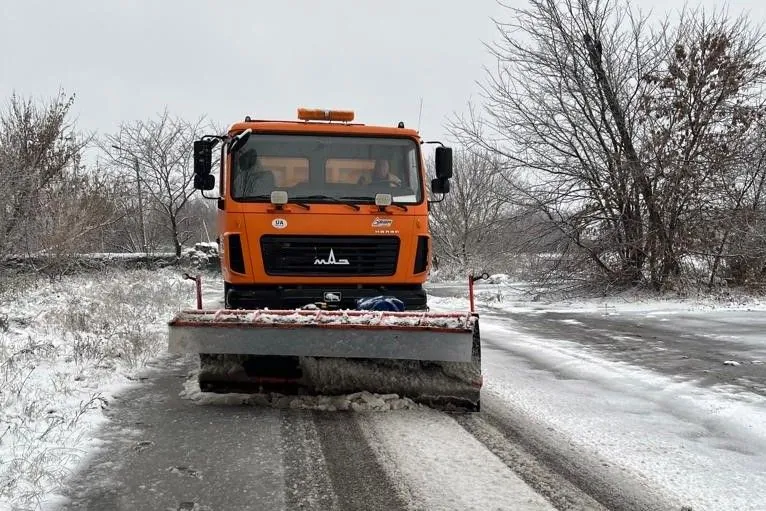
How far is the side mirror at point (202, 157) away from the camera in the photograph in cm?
634

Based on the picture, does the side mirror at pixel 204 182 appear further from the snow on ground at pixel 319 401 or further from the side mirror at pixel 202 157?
the snow on ground at pixel 319 401

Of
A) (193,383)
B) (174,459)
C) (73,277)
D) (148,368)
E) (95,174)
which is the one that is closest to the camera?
(174,459)

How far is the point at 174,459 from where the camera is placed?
3607 mm

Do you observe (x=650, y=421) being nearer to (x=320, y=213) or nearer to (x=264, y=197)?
(x=320, y=213)

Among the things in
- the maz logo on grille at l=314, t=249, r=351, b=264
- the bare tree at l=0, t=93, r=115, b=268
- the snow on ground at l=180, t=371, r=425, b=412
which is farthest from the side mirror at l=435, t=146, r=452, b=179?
the bare tree at l=0, t=93, r=115, b=268

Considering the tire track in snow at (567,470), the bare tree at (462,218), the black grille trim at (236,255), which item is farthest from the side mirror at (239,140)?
the bare tree at (462,218)

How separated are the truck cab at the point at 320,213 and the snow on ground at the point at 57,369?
158cm

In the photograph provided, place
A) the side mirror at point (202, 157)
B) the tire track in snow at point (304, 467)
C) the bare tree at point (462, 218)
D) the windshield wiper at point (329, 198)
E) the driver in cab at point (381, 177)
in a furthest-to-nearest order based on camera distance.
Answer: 1. the bare tree at point (462, 218)
2. the side mirror at point (202, 157)
3. the driver in cab at point (381, 177)
4. the windshield wiper at point (329, 198)
5. the tire track in snow at point (304, 467)

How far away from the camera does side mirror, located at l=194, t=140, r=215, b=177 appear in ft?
20.8

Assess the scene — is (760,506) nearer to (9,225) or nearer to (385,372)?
(385,372)

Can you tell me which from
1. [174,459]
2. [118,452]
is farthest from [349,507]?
[118,452]

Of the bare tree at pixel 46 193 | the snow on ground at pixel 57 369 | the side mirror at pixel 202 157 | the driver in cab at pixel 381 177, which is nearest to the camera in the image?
the snow on ground at pixel 57 369

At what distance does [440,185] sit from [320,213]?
1919mm

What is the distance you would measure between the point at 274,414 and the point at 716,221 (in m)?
12.8
